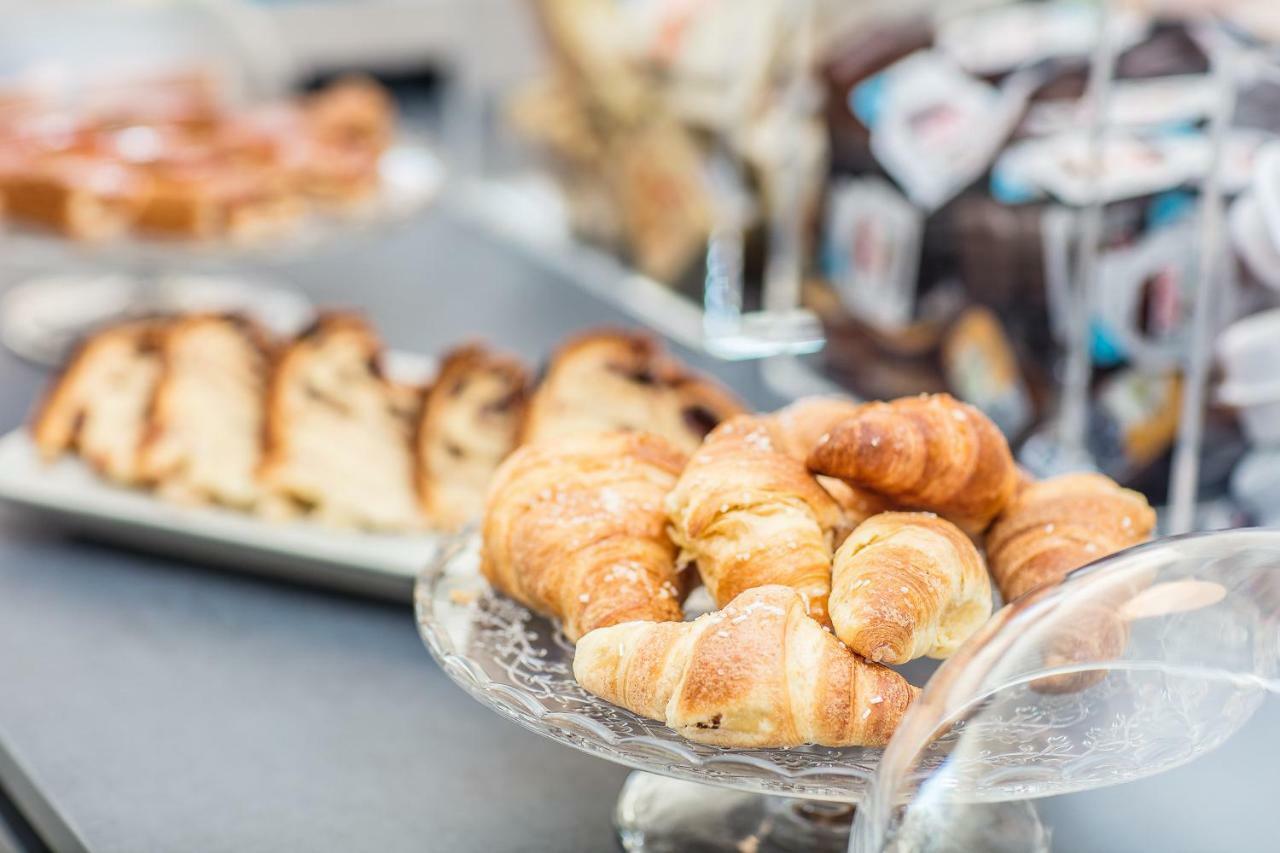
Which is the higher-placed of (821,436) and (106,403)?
(821,436)

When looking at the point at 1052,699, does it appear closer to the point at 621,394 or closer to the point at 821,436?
the point at 821,436

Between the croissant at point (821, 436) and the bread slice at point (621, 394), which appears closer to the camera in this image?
the croissant at point (821, 436)

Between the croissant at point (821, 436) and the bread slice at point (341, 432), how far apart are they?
340 mm

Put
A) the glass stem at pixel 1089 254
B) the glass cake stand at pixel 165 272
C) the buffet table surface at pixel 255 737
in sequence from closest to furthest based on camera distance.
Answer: the buffet table surface at pixel 255 737 < the glass stem at pixel 1089 254 < the glass cake stand at pixel 165 272

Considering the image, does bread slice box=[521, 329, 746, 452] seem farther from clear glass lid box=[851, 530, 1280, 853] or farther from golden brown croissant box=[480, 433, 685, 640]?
clear glass lid box=[851, 530, 1280, 853]

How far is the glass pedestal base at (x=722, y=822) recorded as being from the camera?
2.41ft

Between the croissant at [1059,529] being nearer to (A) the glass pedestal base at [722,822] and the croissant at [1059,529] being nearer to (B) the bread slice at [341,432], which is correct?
(A) the glass pedestal base at [722,822]

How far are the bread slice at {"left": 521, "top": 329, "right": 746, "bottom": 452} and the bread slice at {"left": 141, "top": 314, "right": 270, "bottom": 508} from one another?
219 millimetres

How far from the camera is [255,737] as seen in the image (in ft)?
2.76

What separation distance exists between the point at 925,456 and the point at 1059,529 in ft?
0.25

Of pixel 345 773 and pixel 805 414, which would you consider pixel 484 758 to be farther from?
pixel 805 414

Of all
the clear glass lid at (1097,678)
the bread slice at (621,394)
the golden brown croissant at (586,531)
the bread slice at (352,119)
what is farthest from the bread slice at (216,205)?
the clear glass lid at (1097,678)

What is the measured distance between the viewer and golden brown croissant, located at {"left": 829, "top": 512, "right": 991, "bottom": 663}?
58 centimetres

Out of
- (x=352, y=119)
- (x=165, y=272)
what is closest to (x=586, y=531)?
(x=165, y=272)
